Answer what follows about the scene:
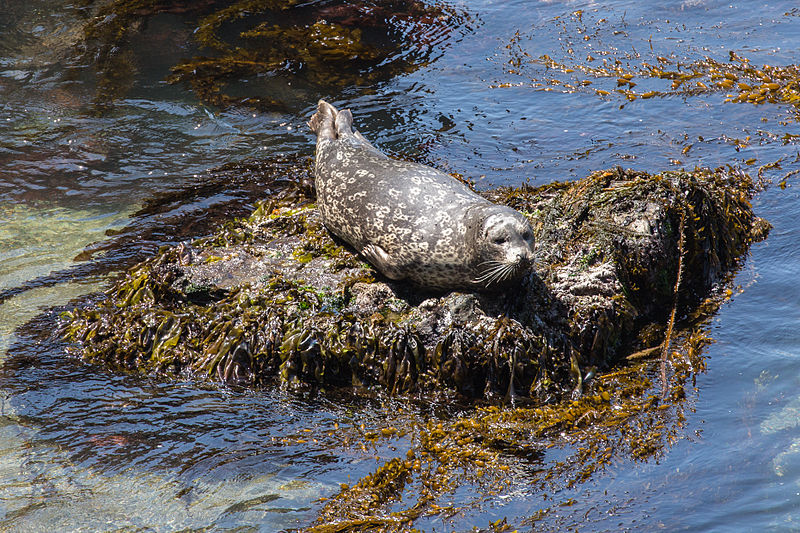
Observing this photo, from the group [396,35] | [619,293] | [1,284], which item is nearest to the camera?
[619,293]

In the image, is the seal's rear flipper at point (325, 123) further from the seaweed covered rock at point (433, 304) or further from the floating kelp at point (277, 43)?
the floating kelp at point (277, 43)

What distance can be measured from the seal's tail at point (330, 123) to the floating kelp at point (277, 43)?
201 cm

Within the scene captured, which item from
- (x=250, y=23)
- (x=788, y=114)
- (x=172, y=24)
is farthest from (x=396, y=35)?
(x=788, y=114)

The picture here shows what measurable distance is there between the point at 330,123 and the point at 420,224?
2.07 m

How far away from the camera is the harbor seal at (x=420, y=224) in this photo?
4523mm

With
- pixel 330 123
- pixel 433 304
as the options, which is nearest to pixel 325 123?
pixel 330 123

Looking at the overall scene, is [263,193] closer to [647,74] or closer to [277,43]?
[277,43]

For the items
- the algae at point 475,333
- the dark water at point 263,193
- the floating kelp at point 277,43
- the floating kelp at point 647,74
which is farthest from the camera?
the floating kelp at point 277,43

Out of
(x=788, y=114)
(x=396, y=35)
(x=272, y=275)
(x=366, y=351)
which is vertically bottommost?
(x=366, y=351)

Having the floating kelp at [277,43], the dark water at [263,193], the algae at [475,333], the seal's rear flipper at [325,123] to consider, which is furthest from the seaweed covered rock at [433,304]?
the floating kelp at [277,43]

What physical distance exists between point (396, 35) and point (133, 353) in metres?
7.02

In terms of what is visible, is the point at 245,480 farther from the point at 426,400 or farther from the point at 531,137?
the point at 531,137

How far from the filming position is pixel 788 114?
742cm

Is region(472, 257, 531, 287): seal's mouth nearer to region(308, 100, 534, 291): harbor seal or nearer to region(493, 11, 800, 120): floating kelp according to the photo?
region(308, 100, 534, 291): harbor seal
